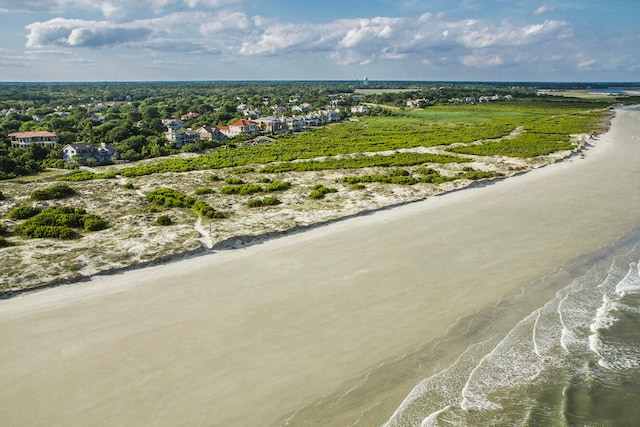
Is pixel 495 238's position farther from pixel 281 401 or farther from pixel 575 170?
pixel 575 170

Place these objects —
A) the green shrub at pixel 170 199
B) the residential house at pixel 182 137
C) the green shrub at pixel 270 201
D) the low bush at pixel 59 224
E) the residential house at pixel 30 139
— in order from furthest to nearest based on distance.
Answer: the residential house at pixel 182 137 < the residential house at pixel 30 139 < the green shrub at pixel 270 201 < the green shrub at pixel 170 199 < the low bush at pixel 59 224

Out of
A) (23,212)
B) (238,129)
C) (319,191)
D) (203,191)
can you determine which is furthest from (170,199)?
(238,129)

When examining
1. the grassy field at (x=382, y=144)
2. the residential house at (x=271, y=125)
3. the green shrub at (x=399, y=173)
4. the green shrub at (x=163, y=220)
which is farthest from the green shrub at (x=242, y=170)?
the residential house at (x=271, y=125)

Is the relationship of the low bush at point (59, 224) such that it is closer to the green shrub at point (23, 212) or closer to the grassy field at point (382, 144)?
the green shrub at point (23, 212)

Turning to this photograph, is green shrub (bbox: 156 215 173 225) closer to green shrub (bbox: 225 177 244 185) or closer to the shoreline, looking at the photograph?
the shoreline

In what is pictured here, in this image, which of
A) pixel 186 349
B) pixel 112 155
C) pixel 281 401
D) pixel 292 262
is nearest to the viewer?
pixel 281 401

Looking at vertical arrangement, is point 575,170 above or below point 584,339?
above

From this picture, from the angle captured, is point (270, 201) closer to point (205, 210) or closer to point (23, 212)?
point (205, 210)

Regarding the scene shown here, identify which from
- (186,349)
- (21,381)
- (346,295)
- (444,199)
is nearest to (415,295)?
(346,295)

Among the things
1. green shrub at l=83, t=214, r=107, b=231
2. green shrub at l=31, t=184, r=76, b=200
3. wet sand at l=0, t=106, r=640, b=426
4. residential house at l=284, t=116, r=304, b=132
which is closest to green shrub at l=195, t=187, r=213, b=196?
green shrub at l=83, t=214, r=107, b=231
